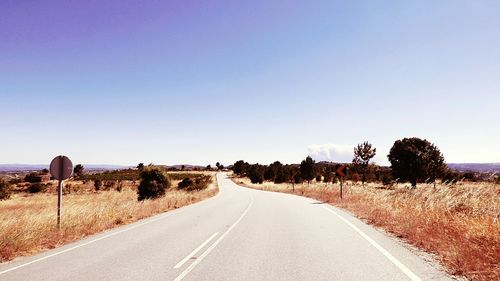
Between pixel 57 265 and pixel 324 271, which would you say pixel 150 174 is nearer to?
pixel 57 265

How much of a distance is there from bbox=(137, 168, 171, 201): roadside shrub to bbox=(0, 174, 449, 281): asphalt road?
20527mm

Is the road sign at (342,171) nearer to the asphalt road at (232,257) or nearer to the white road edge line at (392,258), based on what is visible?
the asphalt road at (232,257)

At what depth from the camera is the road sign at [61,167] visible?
12.2m

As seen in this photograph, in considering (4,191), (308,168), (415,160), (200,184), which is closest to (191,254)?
(4,191)

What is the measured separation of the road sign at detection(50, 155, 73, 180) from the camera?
12.2 metres

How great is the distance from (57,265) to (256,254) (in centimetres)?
401

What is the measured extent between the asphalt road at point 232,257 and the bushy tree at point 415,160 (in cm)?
4391

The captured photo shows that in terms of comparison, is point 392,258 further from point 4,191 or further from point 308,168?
point 308,168

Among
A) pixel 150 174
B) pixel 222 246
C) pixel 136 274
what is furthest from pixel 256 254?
pixel 150 174

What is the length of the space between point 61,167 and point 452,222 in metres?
12.2

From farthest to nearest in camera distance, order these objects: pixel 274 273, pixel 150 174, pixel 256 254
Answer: pixel 150 174, pixel 256 254, pixel 274 273

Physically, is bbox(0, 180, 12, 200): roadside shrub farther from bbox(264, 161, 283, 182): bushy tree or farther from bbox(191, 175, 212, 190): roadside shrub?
bbox(264, 161, 283, 182): bushy tree

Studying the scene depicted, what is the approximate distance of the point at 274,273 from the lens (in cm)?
639

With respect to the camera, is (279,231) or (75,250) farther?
(279,231)
